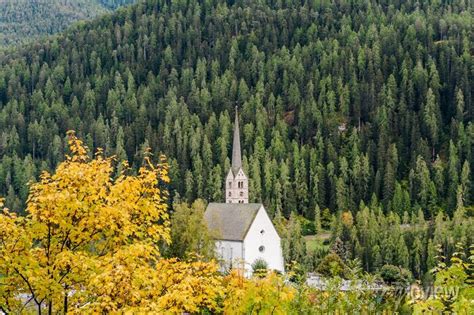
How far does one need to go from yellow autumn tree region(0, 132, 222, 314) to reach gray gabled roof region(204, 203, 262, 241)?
65.8m

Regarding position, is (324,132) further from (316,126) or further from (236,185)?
(236,185)

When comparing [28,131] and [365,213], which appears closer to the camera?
[365,213]

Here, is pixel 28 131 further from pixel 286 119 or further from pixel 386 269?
pixel 386 269

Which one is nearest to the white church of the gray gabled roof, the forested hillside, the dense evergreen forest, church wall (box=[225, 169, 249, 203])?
the gray gabled roof

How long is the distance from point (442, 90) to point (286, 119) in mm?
40201

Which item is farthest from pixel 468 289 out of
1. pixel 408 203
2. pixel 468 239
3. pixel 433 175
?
pixel 433 175

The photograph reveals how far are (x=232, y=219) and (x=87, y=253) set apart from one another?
230 ft

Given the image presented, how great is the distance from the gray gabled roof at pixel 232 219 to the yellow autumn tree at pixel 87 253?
65.8 m

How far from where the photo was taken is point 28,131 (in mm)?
186000

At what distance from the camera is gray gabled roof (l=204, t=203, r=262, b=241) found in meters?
83.8

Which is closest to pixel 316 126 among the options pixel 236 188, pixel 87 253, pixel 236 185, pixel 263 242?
pixel 236 188

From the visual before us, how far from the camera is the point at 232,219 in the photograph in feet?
282

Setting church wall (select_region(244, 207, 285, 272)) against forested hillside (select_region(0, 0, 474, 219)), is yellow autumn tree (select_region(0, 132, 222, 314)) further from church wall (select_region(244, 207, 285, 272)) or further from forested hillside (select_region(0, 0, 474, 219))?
forested hillside (select_region(0, 0, 474, 219))

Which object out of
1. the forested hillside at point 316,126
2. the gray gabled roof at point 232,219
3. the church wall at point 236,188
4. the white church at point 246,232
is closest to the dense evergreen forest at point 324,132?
the forested hillside at point 316,126
